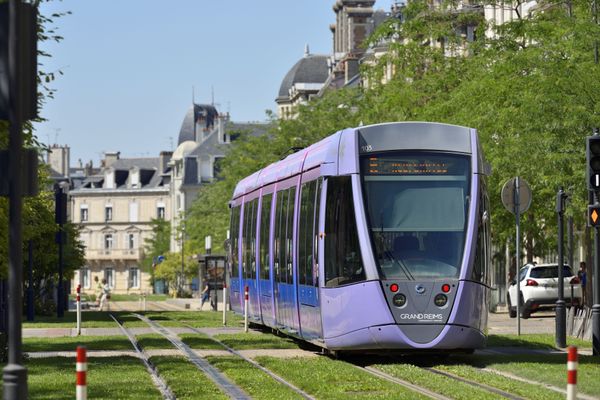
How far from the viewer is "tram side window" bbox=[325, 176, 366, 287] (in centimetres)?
2292

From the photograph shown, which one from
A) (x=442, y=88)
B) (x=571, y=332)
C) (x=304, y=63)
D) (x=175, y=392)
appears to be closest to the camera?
(x=175, y=392)

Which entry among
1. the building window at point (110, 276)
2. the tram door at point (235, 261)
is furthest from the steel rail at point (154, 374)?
the building window at point (110, 276)

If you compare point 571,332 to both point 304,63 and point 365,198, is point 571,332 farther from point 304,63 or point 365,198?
point 304,63

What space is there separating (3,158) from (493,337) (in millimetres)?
19274

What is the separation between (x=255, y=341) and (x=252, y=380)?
33.0 ft

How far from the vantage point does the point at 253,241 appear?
111 feet

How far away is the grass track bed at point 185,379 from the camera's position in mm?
17734

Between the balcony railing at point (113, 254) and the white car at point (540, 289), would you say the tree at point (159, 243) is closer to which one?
the balcony railing at point (113, 254)

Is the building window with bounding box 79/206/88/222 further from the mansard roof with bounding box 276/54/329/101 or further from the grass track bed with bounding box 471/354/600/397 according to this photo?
the grass track bed with bounding box 471/354/600/397

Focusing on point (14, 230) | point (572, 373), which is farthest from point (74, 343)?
point (572, 373)

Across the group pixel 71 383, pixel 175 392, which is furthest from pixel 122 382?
pixel 175 392

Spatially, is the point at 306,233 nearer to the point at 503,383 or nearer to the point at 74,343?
the point at 74,343

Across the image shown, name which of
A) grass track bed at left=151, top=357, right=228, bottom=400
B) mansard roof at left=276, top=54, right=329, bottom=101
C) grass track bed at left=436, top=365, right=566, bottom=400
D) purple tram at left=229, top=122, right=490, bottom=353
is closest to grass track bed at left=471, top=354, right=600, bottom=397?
grass track bed at left=436, top=365, right=566, bottom=400

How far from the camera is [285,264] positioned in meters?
28.3
